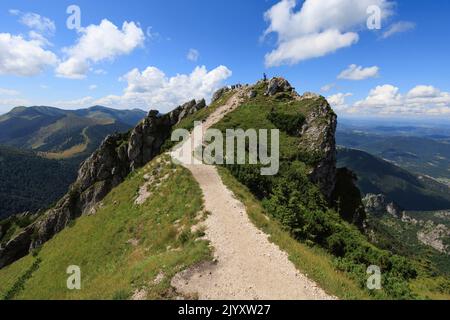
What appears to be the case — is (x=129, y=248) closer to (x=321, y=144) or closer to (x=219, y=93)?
(x=321, y=144)

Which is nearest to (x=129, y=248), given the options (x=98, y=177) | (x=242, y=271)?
(x=242, y=271)

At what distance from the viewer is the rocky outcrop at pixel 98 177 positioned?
70.4 m

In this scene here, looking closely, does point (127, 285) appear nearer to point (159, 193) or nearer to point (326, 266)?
point (326, 266)

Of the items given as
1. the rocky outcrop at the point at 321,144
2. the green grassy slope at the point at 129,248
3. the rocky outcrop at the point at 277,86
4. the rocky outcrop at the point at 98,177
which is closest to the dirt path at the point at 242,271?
the green grassy slope at the point at 129,248

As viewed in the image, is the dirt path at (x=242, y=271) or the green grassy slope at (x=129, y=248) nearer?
the dirt path at (x=242, y=271)

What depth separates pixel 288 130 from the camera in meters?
65.3

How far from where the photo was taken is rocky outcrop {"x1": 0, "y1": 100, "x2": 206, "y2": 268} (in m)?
70.4

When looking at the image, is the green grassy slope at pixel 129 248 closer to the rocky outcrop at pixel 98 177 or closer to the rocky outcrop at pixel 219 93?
the rocky outcrop at pixel 98 177

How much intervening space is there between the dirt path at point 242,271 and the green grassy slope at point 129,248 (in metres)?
1.14

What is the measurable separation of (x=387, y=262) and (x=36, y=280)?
41534 mm

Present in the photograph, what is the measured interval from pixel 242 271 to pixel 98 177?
64.4 m

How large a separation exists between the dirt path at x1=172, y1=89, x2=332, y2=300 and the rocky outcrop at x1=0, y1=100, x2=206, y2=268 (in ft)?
164

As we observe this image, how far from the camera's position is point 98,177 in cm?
7525

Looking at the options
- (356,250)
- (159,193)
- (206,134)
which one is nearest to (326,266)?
(356,250)
